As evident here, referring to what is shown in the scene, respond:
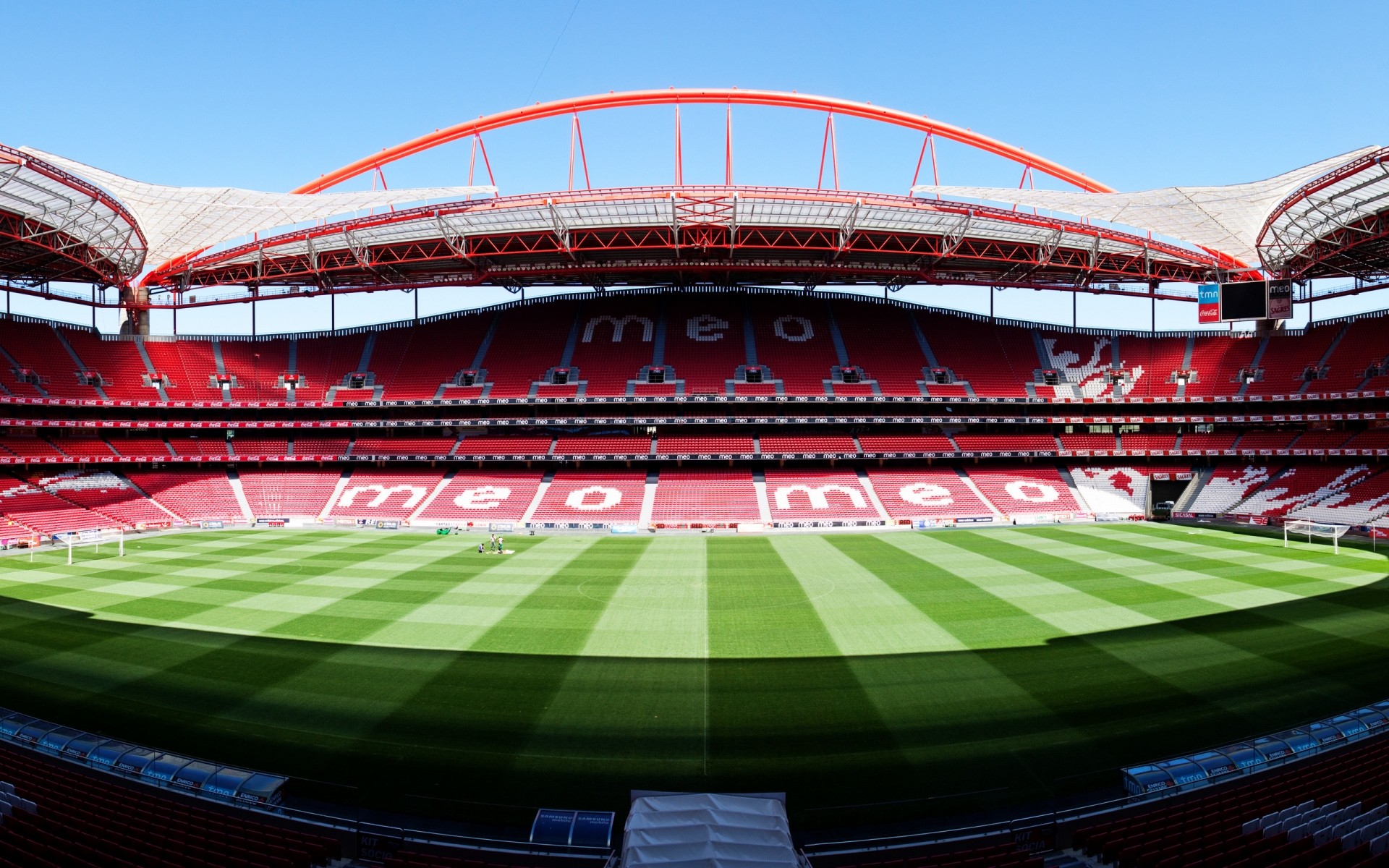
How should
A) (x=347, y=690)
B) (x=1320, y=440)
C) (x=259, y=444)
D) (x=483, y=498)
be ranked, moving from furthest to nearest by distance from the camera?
(x=259, y=444) → (x=483, y=498) → (x=1320, y=440) → (x=347, y=690)

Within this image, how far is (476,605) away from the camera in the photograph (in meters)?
21.0

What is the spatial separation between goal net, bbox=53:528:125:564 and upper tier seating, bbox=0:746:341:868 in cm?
2911

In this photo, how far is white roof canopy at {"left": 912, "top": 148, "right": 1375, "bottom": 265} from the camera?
3162cm

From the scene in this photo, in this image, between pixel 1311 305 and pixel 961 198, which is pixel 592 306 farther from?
pixel 1311 305

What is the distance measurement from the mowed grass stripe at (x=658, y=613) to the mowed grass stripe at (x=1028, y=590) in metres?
9.60

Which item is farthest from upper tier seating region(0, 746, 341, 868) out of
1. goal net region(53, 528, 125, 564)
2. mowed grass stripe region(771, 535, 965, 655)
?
goal net region(53, 528, 125, 564)

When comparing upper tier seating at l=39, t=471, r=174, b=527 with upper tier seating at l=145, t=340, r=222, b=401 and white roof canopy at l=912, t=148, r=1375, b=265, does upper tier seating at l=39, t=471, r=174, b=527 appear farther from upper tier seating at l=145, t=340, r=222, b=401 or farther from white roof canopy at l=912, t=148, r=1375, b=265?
white roof canopy at l=912, t=148, r=1375, b=265

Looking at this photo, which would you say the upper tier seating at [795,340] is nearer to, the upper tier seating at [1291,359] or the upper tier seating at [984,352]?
the upper tier seating at [984,352]

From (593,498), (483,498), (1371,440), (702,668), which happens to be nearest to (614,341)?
(593,498)

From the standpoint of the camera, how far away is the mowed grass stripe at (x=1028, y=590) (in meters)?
18.6

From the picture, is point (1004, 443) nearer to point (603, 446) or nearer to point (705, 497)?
point (705, 497)

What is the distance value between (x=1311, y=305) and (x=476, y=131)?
186 ft

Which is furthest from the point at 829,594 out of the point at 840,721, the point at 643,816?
the point at 643,816

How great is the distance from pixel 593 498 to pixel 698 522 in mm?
7016
